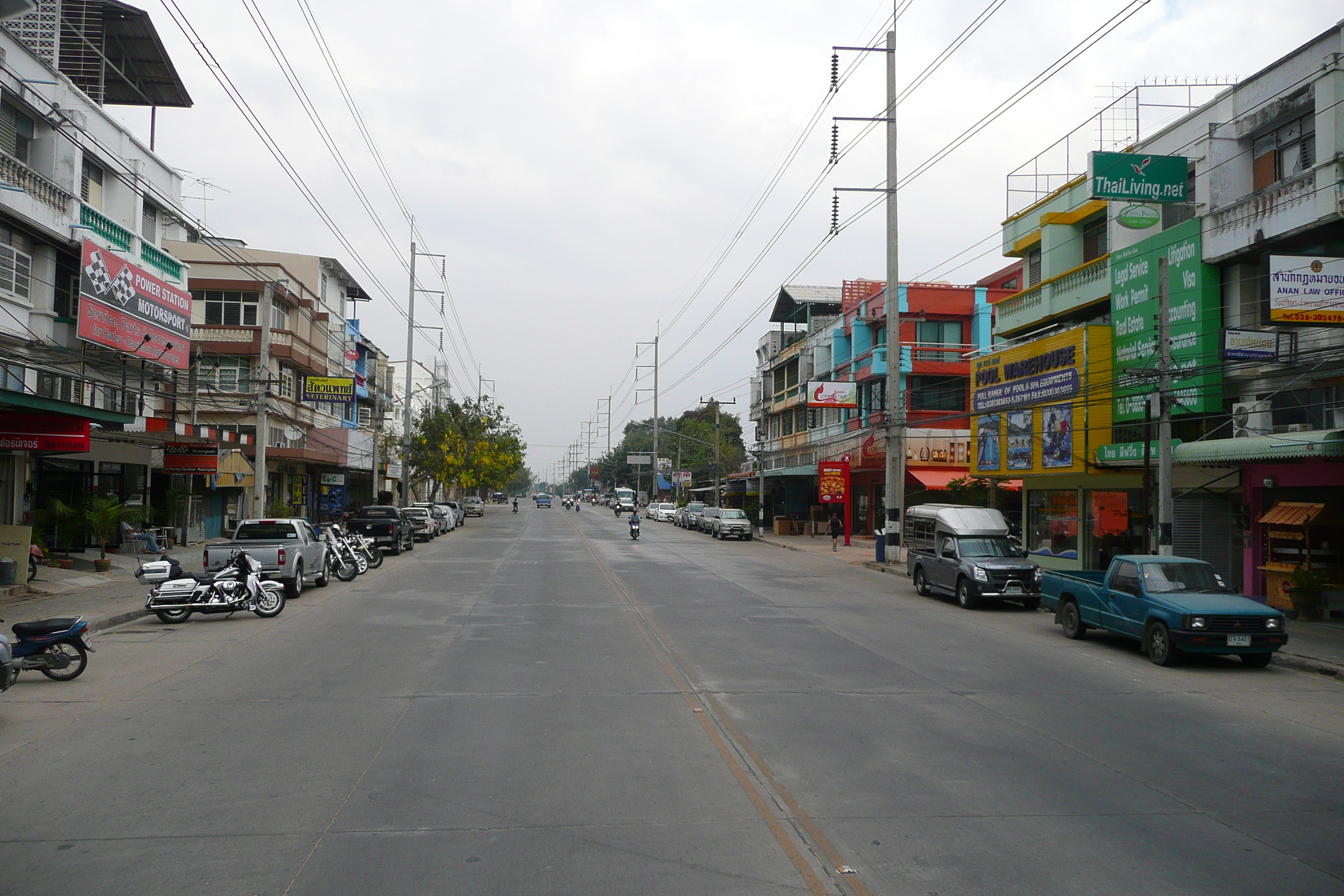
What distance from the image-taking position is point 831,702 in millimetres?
10500

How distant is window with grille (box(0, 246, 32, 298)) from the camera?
22141 mm

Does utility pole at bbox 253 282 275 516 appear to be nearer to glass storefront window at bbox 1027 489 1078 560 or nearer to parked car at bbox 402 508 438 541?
parked car at bbox 402 508 438 541

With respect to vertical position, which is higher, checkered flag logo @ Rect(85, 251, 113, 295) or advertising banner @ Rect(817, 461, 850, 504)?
checkered flag logo @ Rect(85, 251, 113, 295)

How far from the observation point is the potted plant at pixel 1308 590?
18906mm

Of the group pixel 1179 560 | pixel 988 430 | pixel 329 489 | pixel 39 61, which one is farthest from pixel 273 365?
pixel 1179 560

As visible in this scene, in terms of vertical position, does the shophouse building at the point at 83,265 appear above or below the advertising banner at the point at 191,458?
above

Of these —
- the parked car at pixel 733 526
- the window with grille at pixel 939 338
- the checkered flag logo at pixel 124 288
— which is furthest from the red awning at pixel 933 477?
the checkered flag logo at pixel 124 288

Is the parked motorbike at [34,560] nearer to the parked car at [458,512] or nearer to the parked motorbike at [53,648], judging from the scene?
the parked motorbike at [53,648]

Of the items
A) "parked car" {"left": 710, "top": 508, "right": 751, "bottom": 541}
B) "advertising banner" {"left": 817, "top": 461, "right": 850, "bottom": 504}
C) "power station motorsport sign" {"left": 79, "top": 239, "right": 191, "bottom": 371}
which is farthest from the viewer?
"parked car" {"left": 710, "top": 508, "right": 751, "bottom": 541}

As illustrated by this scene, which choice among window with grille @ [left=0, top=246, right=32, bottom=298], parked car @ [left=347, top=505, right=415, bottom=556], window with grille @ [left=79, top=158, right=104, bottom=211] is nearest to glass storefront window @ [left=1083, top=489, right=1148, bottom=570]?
parked car @ [left=347, top=505, right=415, bottom=556]

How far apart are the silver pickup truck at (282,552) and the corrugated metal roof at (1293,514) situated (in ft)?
67.5

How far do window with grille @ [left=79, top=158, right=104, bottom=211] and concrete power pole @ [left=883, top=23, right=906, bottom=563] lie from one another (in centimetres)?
2388

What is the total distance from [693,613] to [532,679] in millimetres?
7460

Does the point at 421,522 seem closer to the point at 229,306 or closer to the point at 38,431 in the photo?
the point at 229,306
